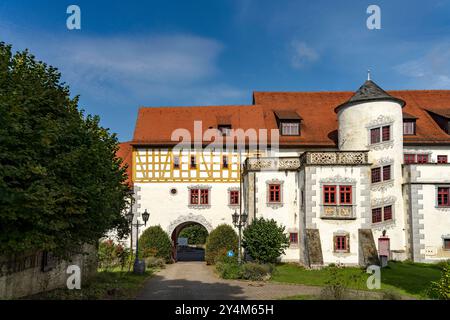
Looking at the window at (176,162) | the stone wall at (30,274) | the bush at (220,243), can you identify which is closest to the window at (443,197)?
the bush at (220,243)

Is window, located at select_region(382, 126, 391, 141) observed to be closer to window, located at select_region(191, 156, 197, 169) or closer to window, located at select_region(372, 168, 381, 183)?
window, located at select_region(372, 168, 381, 183)

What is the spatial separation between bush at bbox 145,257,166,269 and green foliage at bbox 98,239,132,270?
150 centimetres

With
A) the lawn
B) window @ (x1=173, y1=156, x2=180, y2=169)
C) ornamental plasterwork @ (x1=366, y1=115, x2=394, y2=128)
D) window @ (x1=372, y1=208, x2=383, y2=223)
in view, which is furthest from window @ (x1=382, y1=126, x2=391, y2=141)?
window @ (x1=173, y1=156, x2=180, y2=169)

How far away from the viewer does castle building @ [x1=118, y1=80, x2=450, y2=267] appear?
24.2 meters

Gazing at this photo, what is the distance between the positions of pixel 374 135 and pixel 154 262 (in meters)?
16.4

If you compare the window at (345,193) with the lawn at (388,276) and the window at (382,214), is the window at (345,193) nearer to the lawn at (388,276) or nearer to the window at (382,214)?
the window at (382,214)

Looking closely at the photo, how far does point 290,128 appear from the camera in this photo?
101ft

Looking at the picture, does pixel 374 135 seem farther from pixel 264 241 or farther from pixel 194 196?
pixel 194 196

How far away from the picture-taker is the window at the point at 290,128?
3067 cm

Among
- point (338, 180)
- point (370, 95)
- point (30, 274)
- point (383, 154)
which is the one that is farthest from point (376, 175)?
point (30, 274)

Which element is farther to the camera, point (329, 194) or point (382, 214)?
point (382, 214)

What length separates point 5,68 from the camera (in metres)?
11.2
